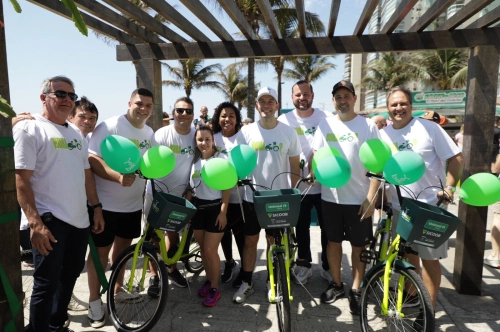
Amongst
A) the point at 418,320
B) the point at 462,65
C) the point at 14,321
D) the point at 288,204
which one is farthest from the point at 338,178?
the point at 462,65

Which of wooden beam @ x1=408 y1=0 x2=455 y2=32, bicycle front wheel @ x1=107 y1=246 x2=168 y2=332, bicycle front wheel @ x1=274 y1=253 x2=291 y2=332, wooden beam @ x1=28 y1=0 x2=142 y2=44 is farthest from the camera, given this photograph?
Result: wooden beam @ x1=28 y1=0 x2=142 y2=44

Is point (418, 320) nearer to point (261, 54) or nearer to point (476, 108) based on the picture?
point (476, 108)

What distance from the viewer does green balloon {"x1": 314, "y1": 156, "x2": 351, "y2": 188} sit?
273cm

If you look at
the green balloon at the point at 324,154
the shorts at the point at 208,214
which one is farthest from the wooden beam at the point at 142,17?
the green balloon at the point at 324,154

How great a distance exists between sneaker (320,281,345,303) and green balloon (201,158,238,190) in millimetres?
1636

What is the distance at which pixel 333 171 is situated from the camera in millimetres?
2730

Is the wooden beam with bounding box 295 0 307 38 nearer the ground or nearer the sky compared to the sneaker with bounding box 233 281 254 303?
nearer the sky

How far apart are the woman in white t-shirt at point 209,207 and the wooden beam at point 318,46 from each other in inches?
47.1

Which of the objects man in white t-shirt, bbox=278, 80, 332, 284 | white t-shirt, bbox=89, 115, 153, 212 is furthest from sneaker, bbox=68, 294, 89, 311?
man in white t-shirt, bbox=278, 80, 332, 284

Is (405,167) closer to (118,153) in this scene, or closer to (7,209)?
(118,153)

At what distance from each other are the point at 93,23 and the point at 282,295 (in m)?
3.46

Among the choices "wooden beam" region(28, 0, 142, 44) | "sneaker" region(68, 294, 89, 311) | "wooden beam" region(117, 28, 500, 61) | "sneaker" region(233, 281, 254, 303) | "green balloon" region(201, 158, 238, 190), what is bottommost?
"sneaker" region(68, 294, 89, 311)

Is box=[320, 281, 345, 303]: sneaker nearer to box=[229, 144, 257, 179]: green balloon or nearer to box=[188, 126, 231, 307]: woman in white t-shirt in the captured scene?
box=[188, 126, 231, 307]: woman in white t-shirt

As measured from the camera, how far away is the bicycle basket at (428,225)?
2311mm
